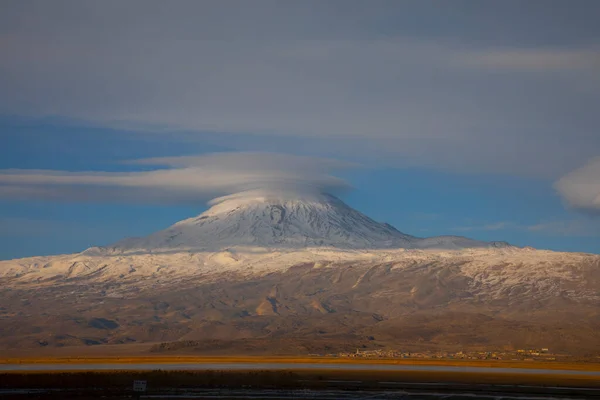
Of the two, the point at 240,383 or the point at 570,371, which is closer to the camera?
the point at 240,383

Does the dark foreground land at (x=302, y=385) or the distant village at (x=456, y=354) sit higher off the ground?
the distant village at (x=456, y=354)

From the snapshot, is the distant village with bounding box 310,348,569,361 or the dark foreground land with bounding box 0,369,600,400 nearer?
the dark foreground land with bounding box 0,369,600,400

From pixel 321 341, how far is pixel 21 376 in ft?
378

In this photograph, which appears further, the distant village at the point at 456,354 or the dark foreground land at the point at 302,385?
the distant village at the point at 456,354

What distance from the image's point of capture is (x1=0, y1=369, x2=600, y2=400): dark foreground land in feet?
224

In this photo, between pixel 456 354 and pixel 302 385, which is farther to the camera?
pixel 456 354

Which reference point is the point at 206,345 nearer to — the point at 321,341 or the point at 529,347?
the point at 321,341

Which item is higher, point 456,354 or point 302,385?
point 456,354

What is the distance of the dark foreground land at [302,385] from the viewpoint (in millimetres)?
68188

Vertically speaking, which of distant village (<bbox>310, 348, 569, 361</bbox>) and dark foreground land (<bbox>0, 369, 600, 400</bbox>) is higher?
distant village (<bbox>310, 348, 569, 361</bbox>)

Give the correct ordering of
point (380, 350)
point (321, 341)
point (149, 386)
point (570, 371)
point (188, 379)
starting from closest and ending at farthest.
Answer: point (149, 386) → point (188, 379) → point (570, 371) → point (380, 350) → point (321, 341)

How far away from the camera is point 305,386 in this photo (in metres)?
76.2

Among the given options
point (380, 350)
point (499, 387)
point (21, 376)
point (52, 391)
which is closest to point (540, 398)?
point (499, 387)

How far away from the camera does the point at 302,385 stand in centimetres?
7731
